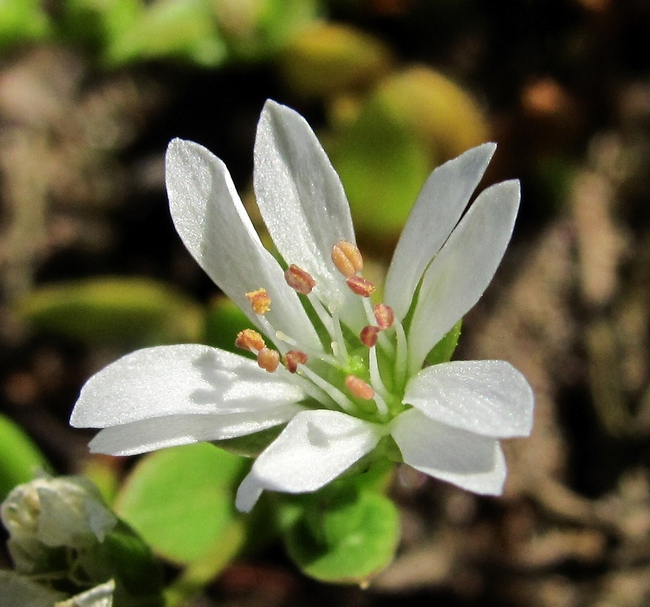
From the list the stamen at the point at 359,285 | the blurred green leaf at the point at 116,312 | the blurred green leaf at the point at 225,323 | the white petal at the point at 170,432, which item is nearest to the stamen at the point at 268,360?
the white petal at the point at 170,432

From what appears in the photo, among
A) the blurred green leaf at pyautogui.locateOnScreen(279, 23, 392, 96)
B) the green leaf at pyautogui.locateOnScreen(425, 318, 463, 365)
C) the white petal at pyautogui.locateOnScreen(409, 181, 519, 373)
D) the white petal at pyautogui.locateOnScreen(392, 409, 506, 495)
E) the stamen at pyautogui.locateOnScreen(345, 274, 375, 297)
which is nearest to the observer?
the white petal at pyautogui.locateOnScreen(392, 409, 506, 495)

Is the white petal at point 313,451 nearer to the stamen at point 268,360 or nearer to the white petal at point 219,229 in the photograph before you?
the stamen at point 268,360

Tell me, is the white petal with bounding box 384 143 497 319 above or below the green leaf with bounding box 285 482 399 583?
above

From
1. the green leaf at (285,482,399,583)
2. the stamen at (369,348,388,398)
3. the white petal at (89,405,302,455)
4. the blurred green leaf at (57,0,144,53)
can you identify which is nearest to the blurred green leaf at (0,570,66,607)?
the white petal at (89,405,302,455)

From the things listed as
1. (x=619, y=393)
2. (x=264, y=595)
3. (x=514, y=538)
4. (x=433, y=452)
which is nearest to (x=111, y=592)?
(x=433, y=452)

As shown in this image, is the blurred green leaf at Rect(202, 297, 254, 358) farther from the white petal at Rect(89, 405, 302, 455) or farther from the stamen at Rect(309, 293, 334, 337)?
the white petal at Rect(89, 405, 302, 455)

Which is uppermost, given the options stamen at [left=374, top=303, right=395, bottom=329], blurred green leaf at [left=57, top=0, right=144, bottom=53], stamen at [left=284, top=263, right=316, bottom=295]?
blurred green leaf at [left=57, top=0, right=144, bottom=53]

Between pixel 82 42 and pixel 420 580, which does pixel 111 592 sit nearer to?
pixel 420 580

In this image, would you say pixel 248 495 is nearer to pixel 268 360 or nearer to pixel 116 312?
pixel 268 360
